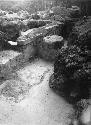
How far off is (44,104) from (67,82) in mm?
1509

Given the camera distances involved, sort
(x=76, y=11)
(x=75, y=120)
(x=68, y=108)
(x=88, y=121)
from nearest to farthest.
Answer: (x=88, y=121), (x=75, y=120), (x=68, y=108), (x=76, y=11)

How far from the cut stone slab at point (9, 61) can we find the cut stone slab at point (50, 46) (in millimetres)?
1663

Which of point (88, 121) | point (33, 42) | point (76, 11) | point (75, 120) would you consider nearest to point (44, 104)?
point (75, 120)

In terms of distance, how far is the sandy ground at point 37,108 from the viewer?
9.20m

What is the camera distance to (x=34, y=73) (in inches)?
502

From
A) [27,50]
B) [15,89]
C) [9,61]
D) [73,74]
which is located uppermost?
[73,74]

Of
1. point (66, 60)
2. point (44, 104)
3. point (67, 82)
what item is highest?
point (66, 60)

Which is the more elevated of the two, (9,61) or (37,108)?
(9,61)

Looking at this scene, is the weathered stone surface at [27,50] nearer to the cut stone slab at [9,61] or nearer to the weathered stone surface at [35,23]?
the cut stone slab at [9,61]

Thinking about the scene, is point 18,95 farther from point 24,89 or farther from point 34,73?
point 34,73

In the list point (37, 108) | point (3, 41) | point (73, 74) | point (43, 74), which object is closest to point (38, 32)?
point (3, 41)

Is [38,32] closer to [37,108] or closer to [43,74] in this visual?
[43,74]

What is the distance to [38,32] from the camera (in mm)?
14812

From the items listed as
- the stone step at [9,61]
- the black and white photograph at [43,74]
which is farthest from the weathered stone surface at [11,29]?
the stone step at [9,61]
